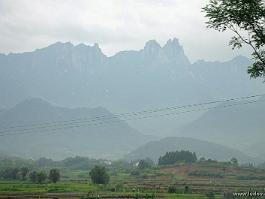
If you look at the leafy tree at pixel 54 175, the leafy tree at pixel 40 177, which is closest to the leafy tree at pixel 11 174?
the leafy tree at pixel 40 177

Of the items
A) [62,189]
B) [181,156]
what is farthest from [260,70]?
[181,156]

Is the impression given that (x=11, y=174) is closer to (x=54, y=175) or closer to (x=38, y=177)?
(x=38, y=177)

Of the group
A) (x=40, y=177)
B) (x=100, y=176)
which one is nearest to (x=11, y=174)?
(x=40, y=177)

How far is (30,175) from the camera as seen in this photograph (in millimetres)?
108312

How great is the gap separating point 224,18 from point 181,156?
455 feet

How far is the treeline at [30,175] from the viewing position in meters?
104

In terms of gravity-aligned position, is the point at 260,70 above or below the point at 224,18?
below

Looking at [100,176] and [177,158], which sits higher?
[177,158]

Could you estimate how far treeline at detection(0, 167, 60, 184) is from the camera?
103938 mm

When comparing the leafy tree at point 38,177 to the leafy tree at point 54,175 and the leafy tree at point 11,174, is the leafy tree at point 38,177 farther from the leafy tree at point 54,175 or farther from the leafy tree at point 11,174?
the leafy tree at point 11,174

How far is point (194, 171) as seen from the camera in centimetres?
13300

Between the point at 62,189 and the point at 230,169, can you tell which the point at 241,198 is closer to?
the point at 62,189

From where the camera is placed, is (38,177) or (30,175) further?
(30,175)

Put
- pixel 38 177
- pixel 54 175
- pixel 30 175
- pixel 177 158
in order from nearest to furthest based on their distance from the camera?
pixel 38 177, pixel 54 175, pixel 30 175, pixel 177 158
